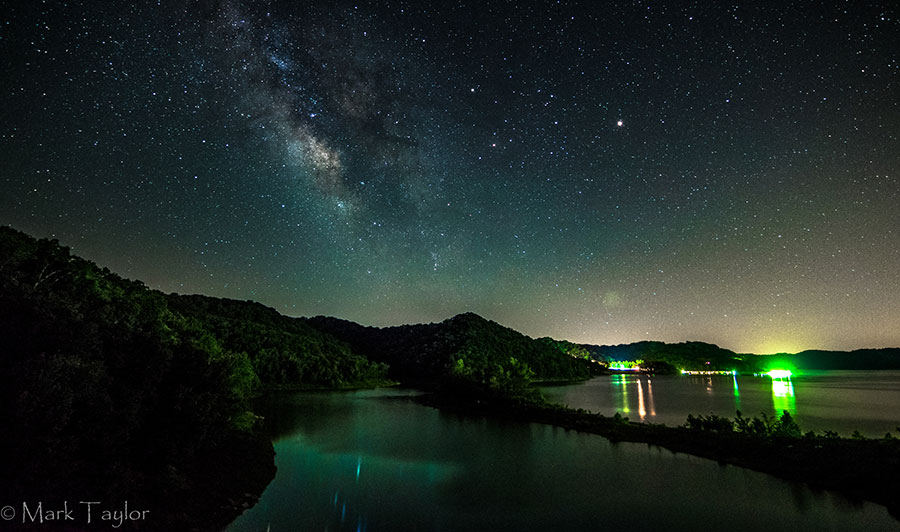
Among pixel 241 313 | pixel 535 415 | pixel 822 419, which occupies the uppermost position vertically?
pixel 241 313

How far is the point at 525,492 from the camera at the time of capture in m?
15.7

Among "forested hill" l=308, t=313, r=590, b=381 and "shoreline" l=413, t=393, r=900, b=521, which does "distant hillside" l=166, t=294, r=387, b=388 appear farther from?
"shoreline" l=413, t=393, r=900, b=521

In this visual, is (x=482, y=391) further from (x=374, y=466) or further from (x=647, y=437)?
(x=374, y=466)

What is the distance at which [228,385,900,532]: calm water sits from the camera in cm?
1262

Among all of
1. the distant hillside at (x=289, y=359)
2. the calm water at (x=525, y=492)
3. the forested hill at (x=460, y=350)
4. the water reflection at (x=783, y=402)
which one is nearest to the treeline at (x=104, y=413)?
the calm water at (x=525, y=492)

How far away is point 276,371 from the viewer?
83125 mm

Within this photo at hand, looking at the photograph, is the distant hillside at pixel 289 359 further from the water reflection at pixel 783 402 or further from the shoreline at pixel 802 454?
the water reflection at pixel 783 402

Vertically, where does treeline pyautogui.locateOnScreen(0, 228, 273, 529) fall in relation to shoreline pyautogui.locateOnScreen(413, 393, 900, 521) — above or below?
above

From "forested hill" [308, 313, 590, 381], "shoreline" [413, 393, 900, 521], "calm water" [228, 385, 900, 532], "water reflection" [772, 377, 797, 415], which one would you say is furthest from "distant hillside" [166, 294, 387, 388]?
"water reflection" [772, 377, 797, 415]

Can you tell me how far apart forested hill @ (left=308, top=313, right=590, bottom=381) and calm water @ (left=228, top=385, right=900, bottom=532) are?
252ft

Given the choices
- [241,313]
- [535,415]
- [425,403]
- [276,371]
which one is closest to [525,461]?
[535,415]

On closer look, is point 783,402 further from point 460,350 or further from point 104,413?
point 104,413

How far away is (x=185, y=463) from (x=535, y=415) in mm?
28604

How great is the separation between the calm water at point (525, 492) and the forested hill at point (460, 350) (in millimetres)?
76936
